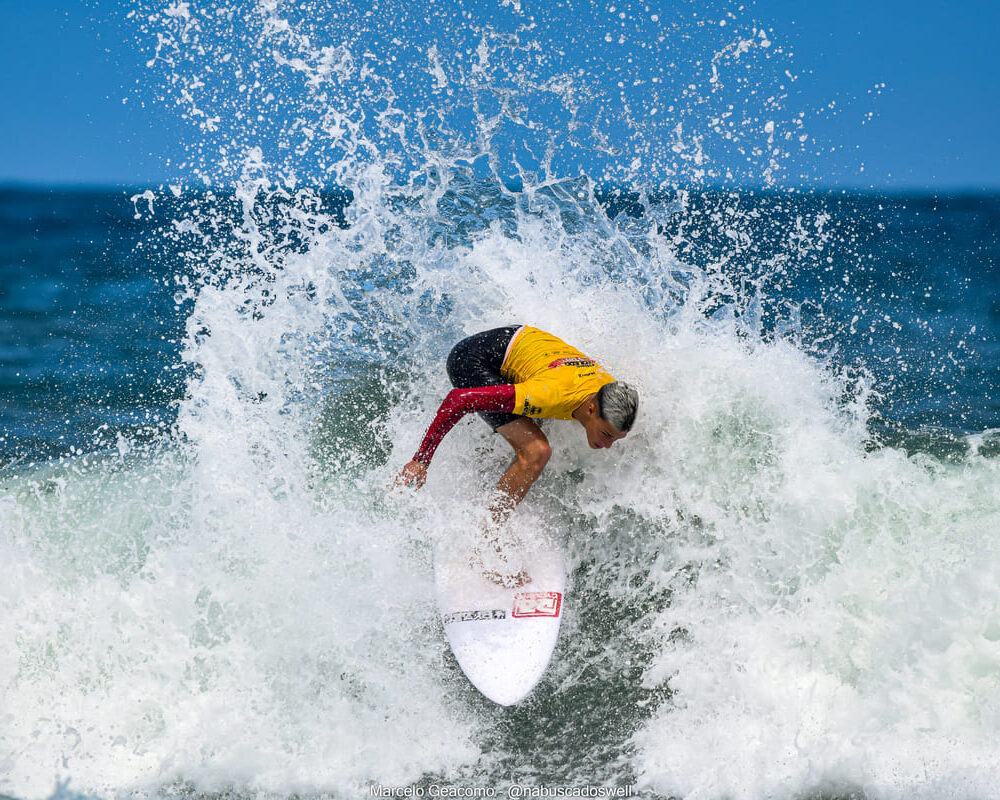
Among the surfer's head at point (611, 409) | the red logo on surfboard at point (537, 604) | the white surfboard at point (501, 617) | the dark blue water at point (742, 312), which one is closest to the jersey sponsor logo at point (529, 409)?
the surfer's head at point (611, 409)

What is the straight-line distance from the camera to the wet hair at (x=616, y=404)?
4301mm

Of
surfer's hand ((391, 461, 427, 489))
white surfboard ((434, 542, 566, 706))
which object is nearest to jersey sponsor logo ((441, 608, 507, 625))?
white surfboard ((434, 542, 566, 706))

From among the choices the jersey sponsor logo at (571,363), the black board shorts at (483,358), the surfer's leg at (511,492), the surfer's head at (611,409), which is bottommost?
the surfer's leg at (511,492)

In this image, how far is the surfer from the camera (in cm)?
440

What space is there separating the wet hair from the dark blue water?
64.6 inches

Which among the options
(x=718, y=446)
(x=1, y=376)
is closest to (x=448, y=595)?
(x=718, y=446)

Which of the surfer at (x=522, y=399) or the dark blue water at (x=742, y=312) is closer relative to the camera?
the surfer at (x=522, y=399)

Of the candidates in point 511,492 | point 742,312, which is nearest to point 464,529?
point 511,492

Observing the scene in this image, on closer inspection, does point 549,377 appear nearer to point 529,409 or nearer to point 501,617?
point 529,409

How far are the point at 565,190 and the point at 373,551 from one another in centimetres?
341

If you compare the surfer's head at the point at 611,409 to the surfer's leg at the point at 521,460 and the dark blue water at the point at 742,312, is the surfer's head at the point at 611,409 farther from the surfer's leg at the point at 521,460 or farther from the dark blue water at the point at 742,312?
the dark blue water at the point at 742,312

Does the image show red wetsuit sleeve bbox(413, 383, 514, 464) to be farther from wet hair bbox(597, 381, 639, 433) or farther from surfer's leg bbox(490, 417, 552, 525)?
wet hair bbox(597, 381, 639, 433)

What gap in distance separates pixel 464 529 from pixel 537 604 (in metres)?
0.65

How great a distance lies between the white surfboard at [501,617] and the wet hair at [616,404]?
1.15 m
